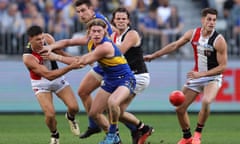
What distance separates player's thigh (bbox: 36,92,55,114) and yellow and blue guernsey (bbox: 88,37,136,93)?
4.90 feet

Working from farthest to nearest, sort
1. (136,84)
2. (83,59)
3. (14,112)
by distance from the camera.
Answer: (14,112) < (136,84) < (83,59)

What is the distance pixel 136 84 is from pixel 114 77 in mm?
1042

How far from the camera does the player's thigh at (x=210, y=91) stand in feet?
57.6

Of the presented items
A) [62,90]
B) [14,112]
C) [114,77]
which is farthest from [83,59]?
[14,112]

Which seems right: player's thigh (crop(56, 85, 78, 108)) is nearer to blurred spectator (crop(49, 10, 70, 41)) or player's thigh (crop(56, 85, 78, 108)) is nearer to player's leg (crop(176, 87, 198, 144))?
player's leg (crop(176, 87, 198, 144))

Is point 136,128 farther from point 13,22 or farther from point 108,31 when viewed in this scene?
point 13,22

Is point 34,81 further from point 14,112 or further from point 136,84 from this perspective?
point 14,112

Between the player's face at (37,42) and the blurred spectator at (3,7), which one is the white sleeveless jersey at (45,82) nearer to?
the player's face at (37,42)

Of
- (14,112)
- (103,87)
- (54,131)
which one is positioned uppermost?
(103,87)

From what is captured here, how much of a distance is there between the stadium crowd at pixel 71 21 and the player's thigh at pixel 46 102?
28.3 feet

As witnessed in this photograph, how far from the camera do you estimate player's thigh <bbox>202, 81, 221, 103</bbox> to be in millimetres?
17562

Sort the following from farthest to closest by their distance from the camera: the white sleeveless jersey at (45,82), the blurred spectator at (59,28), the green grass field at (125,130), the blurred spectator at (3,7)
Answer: the blurred spectator at (3,7), the blurred spectator at (59,28), the green grass field at (125,130), the white sleeveless jersey at (45,82)

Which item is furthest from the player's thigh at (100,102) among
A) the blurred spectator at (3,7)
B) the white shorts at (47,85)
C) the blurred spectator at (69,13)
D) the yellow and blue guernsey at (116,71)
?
the blurred spectator at (3,7)

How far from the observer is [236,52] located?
27344mm
